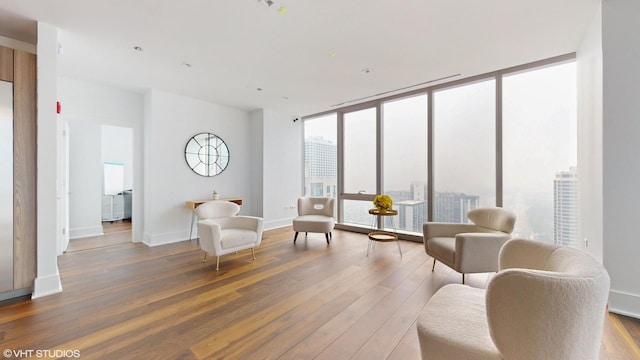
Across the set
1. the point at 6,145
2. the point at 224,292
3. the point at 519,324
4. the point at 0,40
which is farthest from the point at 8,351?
the point at 0,40

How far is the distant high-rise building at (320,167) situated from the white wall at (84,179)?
14.2ft

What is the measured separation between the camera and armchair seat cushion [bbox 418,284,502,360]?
1071mm

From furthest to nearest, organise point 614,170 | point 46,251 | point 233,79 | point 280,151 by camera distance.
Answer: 1. point 280,151
2. point 233,79
3. point 46,251
4. point 614,170

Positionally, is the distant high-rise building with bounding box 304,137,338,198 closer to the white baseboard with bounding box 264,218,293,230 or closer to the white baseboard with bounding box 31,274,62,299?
the white baseboard with bounding box 264,218,293,230

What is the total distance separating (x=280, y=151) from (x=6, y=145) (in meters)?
4.12

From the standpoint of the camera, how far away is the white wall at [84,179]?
4736mm

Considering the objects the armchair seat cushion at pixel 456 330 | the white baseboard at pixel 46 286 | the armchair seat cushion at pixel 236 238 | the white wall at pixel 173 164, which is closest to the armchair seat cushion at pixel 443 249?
the armchair seat cushion at pixel 456 330

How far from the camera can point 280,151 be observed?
5.93 metres

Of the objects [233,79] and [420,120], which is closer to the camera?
[233,79]

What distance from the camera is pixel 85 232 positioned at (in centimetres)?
482

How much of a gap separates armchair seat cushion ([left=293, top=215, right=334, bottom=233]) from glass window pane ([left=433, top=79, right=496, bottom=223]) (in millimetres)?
1857

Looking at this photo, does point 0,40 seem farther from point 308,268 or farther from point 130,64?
point 308,268

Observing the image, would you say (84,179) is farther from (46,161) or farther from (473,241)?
(473,241)

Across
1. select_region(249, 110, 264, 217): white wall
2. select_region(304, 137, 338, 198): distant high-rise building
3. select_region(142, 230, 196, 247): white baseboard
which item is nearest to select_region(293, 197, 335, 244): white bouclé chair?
select_region(304, 137, 338, 198): distant high-rise building
